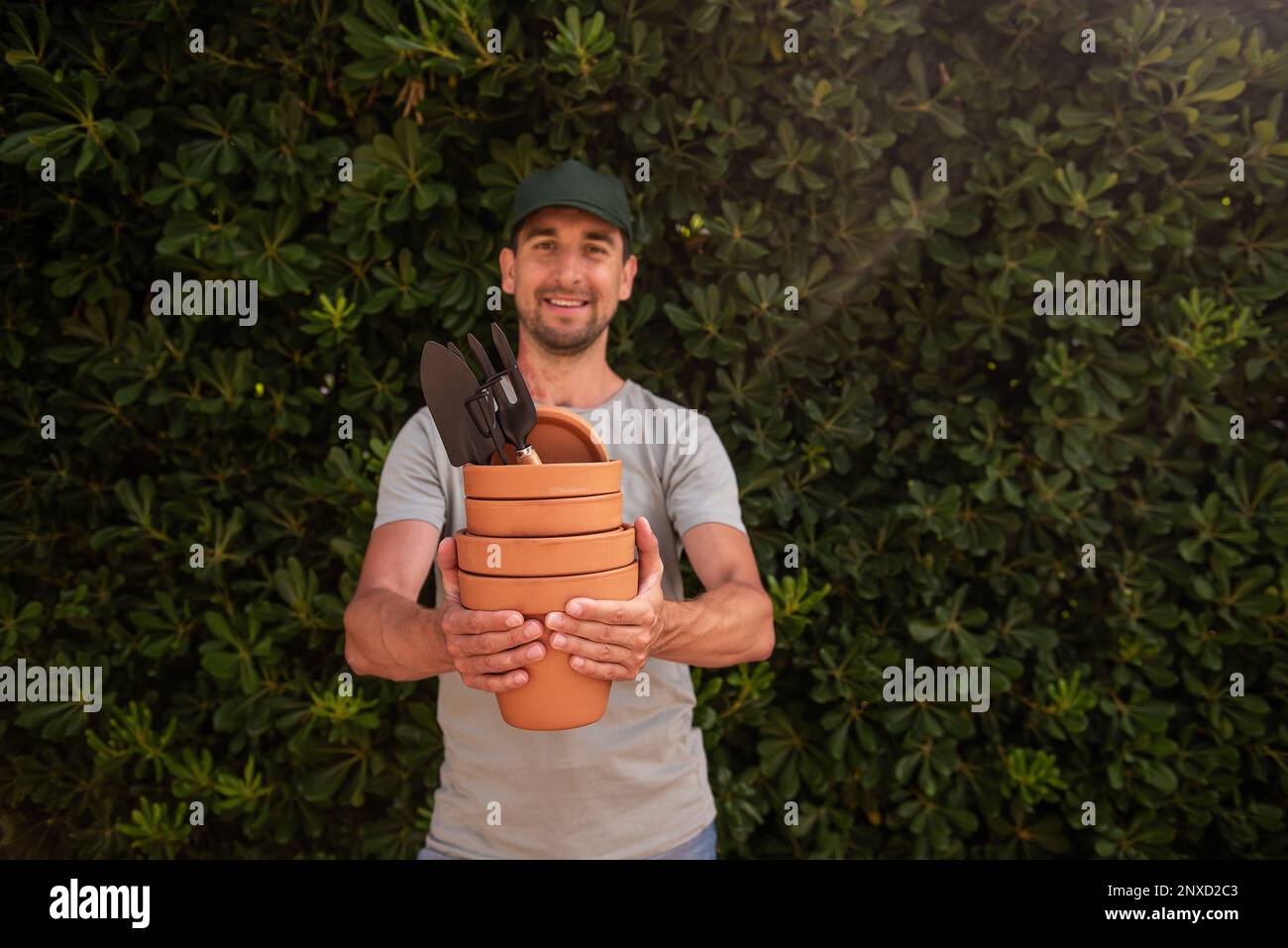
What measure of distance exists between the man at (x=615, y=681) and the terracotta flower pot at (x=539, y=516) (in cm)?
28

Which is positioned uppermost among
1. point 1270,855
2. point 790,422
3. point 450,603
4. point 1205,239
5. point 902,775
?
point 1205,239

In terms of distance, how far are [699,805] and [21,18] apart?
7.85 ft

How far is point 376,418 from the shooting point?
2.01m

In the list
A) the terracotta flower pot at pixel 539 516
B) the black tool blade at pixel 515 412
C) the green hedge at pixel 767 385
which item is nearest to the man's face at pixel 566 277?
the green hedge at pixel 767 385

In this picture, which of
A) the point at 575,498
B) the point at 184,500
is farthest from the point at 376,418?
the point at 575,498

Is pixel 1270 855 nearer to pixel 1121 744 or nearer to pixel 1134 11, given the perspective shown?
pixel 1121 744

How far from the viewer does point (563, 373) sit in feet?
5.65

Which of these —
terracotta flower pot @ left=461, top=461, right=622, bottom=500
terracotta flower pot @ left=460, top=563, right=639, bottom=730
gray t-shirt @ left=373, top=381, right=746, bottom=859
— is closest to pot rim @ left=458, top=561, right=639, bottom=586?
terracotta flower pot @ left=460, top=563, right=639, bottom=730

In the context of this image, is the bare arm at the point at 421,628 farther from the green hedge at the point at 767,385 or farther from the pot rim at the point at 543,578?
the green hedge at the point at 767,385

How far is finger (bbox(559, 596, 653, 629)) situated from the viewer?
1007 millimetres

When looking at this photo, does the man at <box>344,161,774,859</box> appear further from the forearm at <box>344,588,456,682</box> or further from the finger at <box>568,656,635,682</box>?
the finger at <box>568,656,635,682</box>

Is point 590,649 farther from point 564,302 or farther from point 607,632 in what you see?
point 564,302

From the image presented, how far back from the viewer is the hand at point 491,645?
1009 millimetres

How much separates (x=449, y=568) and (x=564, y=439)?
0.25 meters
